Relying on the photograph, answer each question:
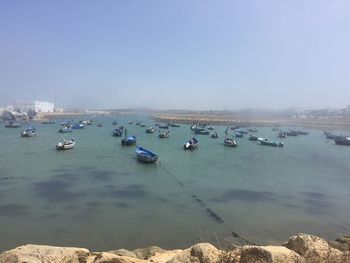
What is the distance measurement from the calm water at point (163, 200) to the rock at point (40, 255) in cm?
714

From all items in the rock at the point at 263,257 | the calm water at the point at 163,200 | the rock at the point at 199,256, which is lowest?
the calm water at the point at 163,200

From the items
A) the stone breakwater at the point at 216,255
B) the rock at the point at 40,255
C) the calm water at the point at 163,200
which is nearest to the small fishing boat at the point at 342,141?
the calm water at the point at 163,200

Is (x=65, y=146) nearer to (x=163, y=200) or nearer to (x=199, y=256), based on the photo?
(x=163, y=200)

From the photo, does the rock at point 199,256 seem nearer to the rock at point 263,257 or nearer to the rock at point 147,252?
the rock at point 263,257

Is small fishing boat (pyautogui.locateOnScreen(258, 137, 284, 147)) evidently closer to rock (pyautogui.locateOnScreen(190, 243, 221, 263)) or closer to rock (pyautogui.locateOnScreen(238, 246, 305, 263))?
rock (pyautogui.locateOnScreen(190, 243, 221, 263))

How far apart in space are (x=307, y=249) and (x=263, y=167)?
32.1 meters

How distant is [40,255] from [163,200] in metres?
16.4

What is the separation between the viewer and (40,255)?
370 inches

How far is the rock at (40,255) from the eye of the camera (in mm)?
8938

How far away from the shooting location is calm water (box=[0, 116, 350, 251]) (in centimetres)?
1905

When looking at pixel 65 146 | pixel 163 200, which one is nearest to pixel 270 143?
pixel 65 146

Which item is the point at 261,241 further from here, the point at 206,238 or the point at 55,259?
the point at 55,259

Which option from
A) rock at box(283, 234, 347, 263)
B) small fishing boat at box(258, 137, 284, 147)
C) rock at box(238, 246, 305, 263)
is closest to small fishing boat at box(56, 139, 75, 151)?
small fishing boat at box(258, 137, 284, 147)

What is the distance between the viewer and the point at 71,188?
2862 centimetres
